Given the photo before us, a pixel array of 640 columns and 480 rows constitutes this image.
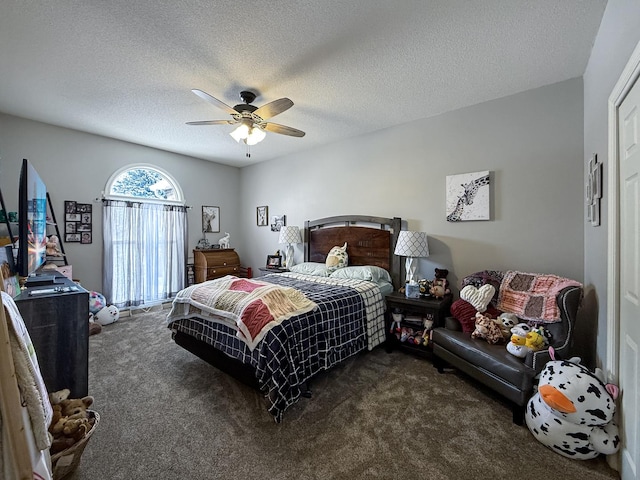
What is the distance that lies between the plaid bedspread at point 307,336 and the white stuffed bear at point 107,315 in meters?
1.75

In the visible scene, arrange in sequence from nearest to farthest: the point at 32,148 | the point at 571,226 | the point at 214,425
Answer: the point at 214,425 < the point at 571,226 < the point at 32,148

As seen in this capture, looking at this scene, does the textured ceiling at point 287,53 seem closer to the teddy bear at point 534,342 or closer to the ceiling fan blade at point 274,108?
the ceiling fan blade at point 274,108

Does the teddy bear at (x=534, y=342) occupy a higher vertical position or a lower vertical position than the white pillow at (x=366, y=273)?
lower

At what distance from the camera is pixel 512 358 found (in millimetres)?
1948

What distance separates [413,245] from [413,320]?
818 mm

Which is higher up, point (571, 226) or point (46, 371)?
point (571, 226)

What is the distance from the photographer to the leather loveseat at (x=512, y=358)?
1829 millimetres

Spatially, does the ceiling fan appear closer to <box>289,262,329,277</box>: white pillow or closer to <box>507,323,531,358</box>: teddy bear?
<box>289,262,329,277</box>: white pillow

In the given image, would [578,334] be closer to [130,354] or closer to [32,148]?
[130,354]

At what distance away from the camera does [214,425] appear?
1.82 m

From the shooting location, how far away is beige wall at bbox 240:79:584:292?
2535 mm

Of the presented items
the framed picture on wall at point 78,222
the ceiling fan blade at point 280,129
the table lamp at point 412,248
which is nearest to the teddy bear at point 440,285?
the table lamp at point 412,248

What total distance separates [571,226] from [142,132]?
5194 millimetres

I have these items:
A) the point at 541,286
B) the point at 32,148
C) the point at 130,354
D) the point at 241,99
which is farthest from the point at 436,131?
the point at 32,148
